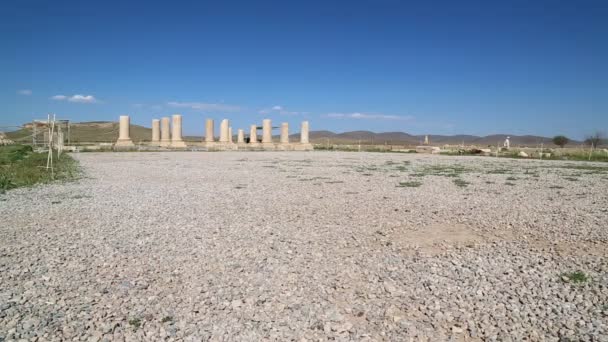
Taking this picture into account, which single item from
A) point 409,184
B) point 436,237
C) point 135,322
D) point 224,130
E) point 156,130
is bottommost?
point 135,322

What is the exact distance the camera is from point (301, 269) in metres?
5.75

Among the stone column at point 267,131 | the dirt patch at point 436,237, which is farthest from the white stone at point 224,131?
the dirt patch at point 436,237

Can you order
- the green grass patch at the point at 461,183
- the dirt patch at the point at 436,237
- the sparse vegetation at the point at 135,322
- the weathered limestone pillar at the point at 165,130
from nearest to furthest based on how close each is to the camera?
the sparse vegetation at the point at 135,322, the dirt patch at the point at 436,237, the green grass patch at the point at 461,183, the weathered limestone pillar at the point at 165,130

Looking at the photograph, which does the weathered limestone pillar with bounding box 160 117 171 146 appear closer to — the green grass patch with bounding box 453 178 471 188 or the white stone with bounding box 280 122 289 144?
the white stone with bounding box 280 122 289 144

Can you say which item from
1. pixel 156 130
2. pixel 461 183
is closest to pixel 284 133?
pixel 156 130

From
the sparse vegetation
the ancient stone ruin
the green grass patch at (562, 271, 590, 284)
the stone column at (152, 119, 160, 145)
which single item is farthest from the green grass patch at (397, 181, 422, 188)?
the stone column at (152, 119, 160, 145)

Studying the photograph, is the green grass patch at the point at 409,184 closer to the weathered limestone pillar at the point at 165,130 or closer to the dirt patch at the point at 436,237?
the dirt patch at the point at 436,237

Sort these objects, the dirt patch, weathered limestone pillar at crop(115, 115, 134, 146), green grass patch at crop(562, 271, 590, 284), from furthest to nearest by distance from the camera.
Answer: weathered limestone pillar at crop(115, 115, 134, 146) < the dirt patch < green grass patch at crop(562, 271, 590, 284)

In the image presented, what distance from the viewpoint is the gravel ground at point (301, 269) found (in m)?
4.12

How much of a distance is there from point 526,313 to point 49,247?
648 cm

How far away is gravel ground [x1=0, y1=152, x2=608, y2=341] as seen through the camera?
4125 mm

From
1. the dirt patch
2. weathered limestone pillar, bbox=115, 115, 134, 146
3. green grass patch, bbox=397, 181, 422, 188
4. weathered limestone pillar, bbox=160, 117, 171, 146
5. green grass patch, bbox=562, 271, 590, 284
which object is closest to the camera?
green grass patch, bbox=562, 271, 590, 284

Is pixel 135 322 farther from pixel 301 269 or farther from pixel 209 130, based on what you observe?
pixel 209 130

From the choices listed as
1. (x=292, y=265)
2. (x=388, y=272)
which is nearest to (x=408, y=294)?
(x=388, y=272)
